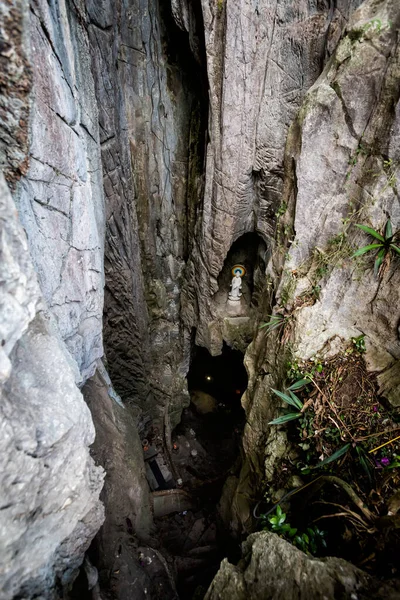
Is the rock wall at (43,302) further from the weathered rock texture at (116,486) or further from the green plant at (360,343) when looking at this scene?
the green plant at (360,343)

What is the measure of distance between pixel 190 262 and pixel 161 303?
1085mm

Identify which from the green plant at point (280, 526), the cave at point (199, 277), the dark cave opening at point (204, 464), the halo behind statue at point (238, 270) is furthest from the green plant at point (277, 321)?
the halo behind statue at point (238, 270)

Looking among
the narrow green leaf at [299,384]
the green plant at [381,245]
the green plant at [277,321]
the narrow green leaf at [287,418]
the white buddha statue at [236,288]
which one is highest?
the green plant at [381,245]

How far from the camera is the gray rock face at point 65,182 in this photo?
6.75 ft

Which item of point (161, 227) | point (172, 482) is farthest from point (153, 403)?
point (161, 227)

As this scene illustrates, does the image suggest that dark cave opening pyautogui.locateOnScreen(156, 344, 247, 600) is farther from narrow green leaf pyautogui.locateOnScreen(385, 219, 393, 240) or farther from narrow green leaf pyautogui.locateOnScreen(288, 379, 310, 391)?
narrow green leaf pyautogui.locateOnScreen(385, 219, 393, 240)

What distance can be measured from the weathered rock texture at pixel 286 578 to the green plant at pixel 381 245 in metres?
2.11

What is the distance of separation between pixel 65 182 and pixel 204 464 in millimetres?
6125

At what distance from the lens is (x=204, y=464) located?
623 centimetres

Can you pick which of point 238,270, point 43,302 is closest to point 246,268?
point 238,270

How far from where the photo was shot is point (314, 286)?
283cm

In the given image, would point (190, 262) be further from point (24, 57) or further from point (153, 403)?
point (24, 57)

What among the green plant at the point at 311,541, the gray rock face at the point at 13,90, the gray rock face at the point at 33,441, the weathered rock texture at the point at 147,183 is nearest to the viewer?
the gray rock face at the point at 33,441

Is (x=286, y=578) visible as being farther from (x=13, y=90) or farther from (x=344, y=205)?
(x=13, y=90)
